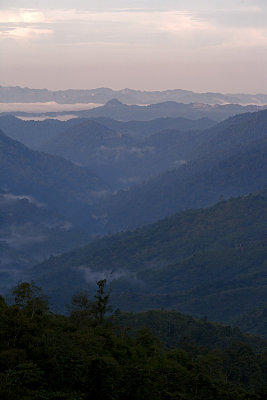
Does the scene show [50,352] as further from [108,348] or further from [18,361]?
[108,348]

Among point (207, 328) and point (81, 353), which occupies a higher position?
point (207, 328)

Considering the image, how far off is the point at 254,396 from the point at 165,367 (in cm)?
894

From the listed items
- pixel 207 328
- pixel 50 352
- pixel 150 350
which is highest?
pixel 207 328

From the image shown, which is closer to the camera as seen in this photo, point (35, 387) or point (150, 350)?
point (35, 387)

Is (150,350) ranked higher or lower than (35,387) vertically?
higher

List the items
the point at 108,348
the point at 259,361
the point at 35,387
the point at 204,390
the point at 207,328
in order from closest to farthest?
the point at 35,387 < the point at 204,390 < the point at 108,348 < the point at 259,361 < the point at 207,328

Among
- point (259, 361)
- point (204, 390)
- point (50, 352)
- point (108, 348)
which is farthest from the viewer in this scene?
point (259, 361)

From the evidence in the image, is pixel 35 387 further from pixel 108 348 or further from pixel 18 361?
pixel 108 348

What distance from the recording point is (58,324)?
67188 mm

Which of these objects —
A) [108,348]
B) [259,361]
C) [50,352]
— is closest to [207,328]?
[259,361]

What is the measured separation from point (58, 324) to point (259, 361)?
162 feet

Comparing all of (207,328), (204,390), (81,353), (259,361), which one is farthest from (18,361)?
(207,328)

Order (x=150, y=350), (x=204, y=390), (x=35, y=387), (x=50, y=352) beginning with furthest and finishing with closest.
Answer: (x=150, y=350)
(x=204, y=390)
(x=50, y=352)
(x=35, y=387)

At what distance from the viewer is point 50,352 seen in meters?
55.9
